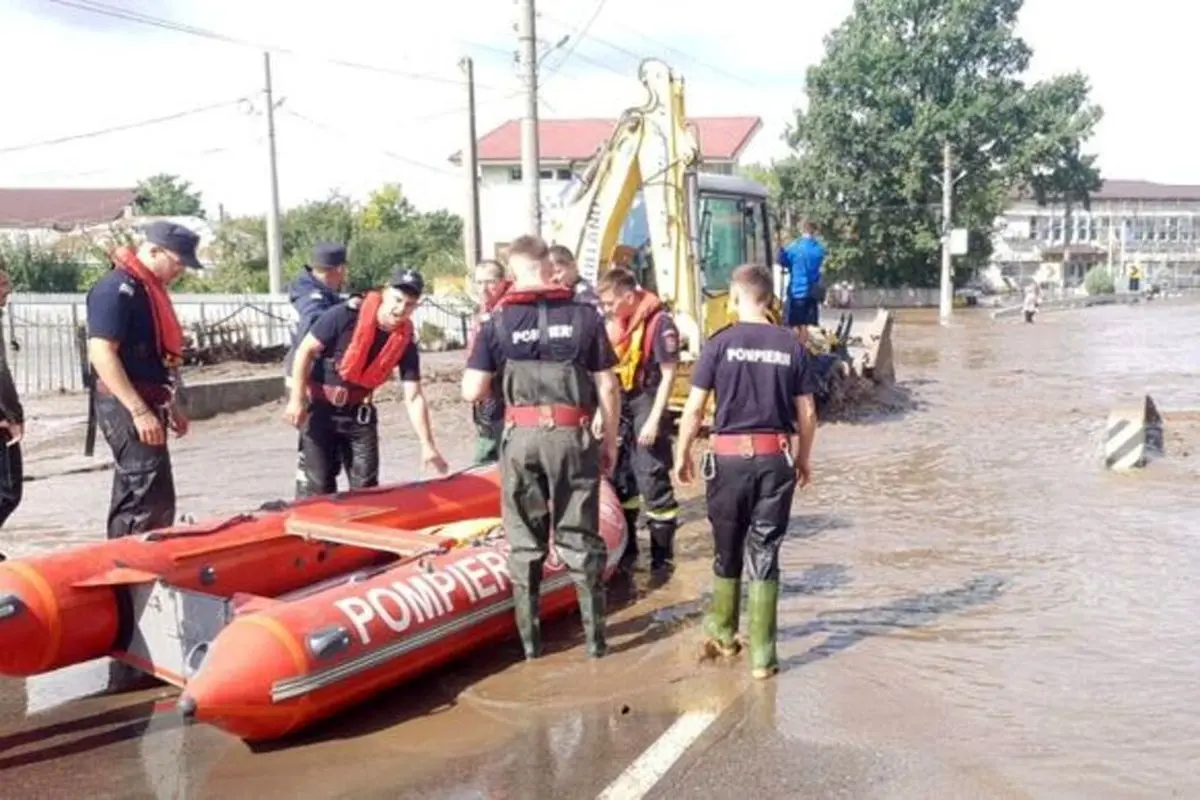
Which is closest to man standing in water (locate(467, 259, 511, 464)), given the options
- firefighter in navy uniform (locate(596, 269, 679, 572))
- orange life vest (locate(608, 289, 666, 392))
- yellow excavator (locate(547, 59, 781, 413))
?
firefighter in navy uniform (locate(596, 269, 679, 572))

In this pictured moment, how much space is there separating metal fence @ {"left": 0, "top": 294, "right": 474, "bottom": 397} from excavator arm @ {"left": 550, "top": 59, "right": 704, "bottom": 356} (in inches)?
314

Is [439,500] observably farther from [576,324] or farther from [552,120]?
[552,120]

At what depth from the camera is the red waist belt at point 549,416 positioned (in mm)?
5602

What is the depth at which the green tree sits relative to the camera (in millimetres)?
68062

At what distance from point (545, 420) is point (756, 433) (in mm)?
961

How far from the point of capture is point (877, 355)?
16688mm

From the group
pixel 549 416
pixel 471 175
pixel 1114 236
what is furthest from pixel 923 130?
pixel 1114 236

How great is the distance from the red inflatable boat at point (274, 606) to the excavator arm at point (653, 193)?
571 centimetres

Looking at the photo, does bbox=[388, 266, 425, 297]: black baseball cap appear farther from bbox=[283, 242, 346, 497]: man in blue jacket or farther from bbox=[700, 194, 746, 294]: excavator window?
bbox=[700, 194, 746, 294]: excavator window

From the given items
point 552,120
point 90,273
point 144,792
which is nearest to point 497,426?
point 144,792

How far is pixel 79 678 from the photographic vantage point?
5.79 m

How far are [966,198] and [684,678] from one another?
167 ft

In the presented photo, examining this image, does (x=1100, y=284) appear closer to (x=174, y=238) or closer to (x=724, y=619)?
(x=724, y=619)

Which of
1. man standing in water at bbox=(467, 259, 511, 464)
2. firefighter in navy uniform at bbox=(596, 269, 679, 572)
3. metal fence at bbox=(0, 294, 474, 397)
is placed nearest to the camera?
firefighter in navy uniform at bbox=(596, 269, 679, 572)
